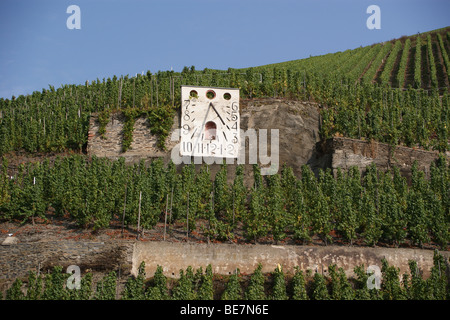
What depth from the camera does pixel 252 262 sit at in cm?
2166

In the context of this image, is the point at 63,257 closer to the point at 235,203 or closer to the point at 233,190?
the point at 235,203

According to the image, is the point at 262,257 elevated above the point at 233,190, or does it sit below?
below

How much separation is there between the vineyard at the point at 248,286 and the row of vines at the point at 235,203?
2266mm

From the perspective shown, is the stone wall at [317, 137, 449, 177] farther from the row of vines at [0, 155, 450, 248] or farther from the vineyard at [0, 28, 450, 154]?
the row of vines at [0, 155, 450, 248]

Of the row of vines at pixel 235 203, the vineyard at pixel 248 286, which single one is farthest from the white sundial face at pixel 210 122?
the vineyard at pixel 248 286

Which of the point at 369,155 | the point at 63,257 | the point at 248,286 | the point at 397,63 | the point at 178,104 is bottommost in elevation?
the point at 248,286

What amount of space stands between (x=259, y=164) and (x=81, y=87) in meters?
14.1

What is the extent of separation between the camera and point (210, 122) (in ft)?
99.1

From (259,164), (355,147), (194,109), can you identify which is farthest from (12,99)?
(355,147)

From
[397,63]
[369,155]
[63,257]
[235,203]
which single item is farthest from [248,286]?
[397,63]

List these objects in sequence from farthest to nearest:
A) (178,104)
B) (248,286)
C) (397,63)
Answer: (397,63), (178,104), (248,286)

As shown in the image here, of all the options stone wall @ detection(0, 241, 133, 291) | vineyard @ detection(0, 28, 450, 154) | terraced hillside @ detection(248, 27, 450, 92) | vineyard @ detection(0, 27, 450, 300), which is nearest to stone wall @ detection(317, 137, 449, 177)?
vineyard @ detection(0, 27, 450, 300)

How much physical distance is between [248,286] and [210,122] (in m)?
11.6
